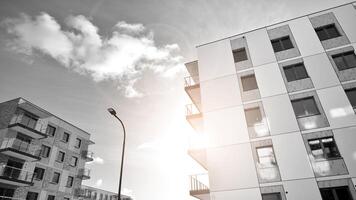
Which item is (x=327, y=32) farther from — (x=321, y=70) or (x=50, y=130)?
(x=50, y=130)

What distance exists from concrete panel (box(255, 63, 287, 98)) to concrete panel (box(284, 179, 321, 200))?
551 cm

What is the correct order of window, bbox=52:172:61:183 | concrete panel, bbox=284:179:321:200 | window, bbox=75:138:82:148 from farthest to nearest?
1. window, bbox=75:138:82:148
2. window, bbox=52:172:61:183
3. concrete panel, bbox=284:179:321:200

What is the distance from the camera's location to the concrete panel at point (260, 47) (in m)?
15.6

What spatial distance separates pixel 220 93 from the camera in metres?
15.7

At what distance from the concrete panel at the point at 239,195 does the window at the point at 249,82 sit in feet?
22.0

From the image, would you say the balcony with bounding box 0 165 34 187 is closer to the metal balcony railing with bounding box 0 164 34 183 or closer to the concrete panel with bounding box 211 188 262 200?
the metal balcony railing with bounding box 0 164 34 183

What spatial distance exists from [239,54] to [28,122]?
25695 mm

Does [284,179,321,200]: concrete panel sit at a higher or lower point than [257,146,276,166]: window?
lower

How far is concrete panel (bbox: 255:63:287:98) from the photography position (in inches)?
559

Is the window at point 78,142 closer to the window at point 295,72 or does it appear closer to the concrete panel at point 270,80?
the concrete panel at point 270,80

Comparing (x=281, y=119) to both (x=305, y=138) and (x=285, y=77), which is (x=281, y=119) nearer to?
(x=305, y=138)

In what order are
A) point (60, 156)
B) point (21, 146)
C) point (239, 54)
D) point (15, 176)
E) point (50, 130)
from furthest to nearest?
1. point (60, 156)
2. point (50, 130)
3. point (21, 146)
4. point (15, 176)
5. point (239, 54)

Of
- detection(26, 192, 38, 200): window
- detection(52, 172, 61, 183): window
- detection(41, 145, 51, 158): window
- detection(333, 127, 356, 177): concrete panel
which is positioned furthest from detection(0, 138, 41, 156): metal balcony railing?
detection(333, 127, 356, 177): concrete panel

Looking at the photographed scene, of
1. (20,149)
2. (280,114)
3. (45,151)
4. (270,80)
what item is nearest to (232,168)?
(280,114)
